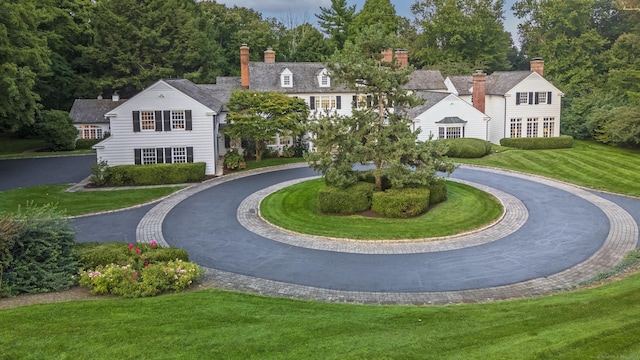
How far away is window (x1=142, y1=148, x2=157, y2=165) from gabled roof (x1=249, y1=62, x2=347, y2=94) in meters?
13.2

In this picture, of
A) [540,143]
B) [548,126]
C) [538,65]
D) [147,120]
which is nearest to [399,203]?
[147,120]

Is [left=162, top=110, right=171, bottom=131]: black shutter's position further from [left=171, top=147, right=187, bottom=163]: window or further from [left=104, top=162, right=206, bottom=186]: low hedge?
[left=104, top=162, right=206, bottom=186]: low hedge

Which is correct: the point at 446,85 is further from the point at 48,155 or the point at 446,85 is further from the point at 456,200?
the point at 48,155

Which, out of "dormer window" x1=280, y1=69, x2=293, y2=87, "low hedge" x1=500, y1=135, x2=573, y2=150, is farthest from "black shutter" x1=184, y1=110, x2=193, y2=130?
"low hedge" x1=500, y1=135, x2=573, y2=150

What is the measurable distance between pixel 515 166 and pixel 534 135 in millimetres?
12560

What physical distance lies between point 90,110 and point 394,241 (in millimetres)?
41543

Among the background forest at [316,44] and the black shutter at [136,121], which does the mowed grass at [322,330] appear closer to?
the black shutter at [136,121]

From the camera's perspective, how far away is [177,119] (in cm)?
3247

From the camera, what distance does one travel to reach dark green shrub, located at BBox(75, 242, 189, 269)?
1359cm

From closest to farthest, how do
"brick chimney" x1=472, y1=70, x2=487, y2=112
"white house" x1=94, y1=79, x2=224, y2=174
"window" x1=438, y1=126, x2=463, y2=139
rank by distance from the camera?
"white house" x1=94, y1=79, x2=224, y2=174
"window" x1=438, y1=126, x2=463, y2=139
"brick chimney" x1=472, y1=70, x2=487, y2=112

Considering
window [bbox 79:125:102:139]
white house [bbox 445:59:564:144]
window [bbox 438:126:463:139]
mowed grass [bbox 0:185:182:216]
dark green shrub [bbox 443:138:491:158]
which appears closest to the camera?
mowed grass [bbox 0:185:182:216]

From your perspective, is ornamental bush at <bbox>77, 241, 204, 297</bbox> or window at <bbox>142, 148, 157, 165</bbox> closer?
ornamental bush at <bbox>77, 241, 204, 297</bbox>

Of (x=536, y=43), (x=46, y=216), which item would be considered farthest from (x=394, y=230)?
(x=536, y=43)

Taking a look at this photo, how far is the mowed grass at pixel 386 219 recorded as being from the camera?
2012 cm
